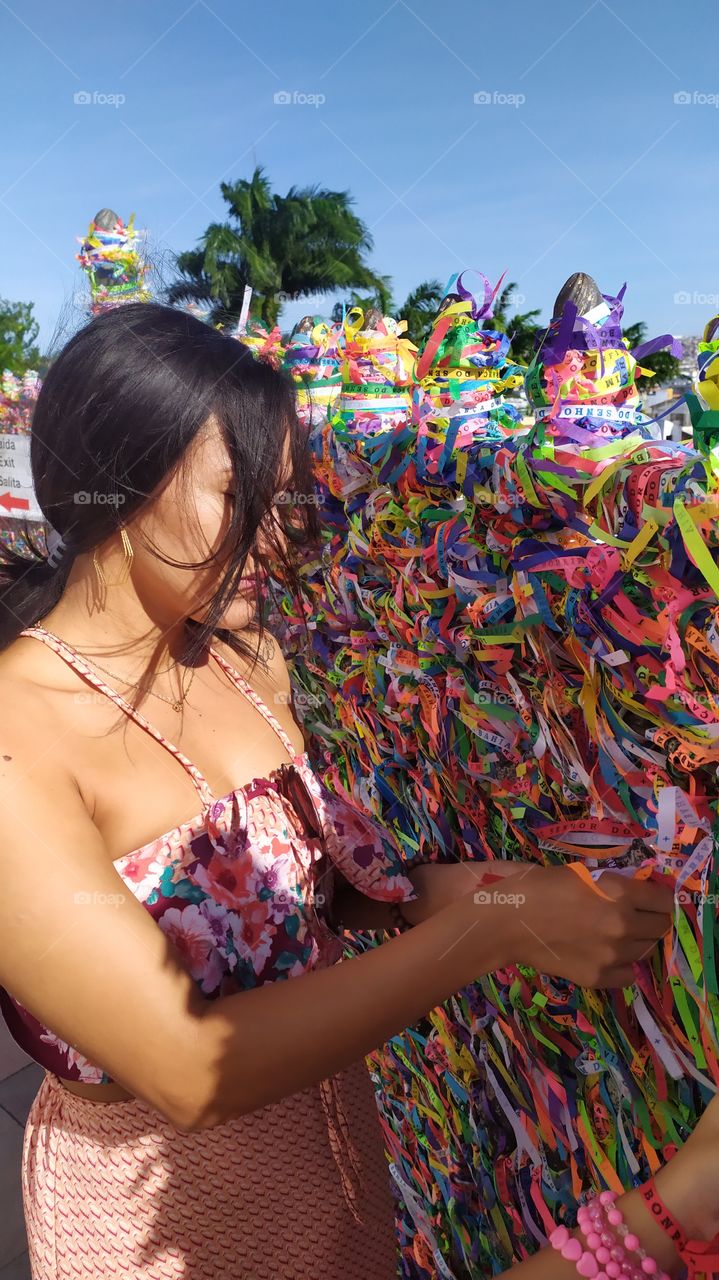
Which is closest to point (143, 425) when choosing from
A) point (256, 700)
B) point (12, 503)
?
point (256, 700)

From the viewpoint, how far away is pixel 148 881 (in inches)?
44.6

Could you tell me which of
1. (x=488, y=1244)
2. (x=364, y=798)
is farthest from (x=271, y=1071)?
(x=364, y=798)

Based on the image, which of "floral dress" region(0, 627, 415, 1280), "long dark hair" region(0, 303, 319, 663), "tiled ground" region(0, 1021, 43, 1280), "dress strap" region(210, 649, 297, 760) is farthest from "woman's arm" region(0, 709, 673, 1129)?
"tiled ground" region(0, 1021, 43, 1280)

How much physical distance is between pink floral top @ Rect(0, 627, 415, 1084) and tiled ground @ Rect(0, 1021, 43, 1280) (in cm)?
175

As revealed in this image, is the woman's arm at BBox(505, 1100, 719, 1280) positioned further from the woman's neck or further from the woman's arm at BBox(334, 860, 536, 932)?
the woman's neck

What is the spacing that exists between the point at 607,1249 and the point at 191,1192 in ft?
2.14

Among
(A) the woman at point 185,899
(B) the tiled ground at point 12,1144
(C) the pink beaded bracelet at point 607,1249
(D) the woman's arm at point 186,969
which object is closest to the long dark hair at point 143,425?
(A) the woman at point 185,899

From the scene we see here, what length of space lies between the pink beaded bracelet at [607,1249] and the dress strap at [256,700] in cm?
80

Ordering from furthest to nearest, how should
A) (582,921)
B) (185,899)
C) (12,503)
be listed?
(12,503)
(185,899)
(582,921)

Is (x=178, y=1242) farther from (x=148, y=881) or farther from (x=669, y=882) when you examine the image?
(x=669, y=882)

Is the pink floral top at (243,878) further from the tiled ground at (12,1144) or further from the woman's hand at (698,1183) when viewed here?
the tiled ground at (12,1144)

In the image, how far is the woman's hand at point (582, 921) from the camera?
1.00m

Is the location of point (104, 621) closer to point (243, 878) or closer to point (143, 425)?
point (143, 425)

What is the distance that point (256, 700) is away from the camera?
1.51 m
